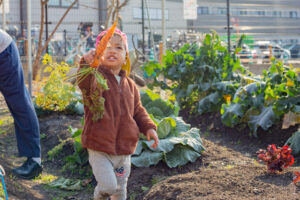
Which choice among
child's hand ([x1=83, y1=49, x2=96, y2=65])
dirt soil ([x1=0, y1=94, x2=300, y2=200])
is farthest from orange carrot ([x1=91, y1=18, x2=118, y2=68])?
dirt soil ([x1=0, y1=94, x2=300, y2=200])

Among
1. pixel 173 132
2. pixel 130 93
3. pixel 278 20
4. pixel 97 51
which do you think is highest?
pixel 278 20

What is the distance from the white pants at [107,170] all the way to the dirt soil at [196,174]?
58 cm

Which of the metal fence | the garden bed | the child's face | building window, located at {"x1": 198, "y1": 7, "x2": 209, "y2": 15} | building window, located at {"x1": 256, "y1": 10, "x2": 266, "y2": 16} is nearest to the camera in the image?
the child's face

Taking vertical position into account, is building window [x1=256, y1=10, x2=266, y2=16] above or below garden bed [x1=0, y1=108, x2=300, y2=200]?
above

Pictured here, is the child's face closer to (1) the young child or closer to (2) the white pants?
(1) the young child

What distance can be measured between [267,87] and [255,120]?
46 cm

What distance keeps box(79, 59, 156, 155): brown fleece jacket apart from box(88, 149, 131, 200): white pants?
7cm

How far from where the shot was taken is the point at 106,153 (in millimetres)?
3047

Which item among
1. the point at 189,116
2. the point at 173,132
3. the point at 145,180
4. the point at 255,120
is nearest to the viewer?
the point at 145,180

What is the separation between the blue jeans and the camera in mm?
3473

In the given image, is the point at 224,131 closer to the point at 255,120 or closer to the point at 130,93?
the point at 255,120

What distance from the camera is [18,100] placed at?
3.50 meters

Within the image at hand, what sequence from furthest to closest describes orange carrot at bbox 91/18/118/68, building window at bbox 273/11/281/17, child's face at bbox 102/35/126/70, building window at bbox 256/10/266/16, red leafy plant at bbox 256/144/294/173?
1. building window at bbox 256/10/266/16
2. building window at bbox 273/11/281/17
3. red leafy plant at bbox 256/144/294/173
4. child's face at bbox 102/35/126/70
5. orange carrot at bbox 91/18/118/68

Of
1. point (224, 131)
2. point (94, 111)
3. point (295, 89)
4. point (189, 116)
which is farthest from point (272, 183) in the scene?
point (189, 116)
